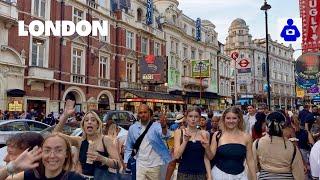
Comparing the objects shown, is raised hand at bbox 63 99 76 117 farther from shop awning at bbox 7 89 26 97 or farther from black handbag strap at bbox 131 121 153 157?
shop awning at bbox 7 89 26 97

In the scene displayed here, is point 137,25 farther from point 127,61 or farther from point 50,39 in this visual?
point 50,39

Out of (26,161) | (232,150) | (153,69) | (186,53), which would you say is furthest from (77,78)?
(26,161)

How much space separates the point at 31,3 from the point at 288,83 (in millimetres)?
75093

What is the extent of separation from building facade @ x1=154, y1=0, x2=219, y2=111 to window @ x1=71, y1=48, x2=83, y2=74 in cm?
1487

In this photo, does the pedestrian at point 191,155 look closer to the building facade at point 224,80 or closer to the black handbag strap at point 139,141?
the black handbag strap at point 139,141

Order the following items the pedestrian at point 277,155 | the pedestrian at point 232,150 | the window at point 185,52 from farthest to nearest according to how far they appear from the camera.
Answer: the window at point 185,52 → the pedestrian at point 232,150 → the pedestrian at point 277,155

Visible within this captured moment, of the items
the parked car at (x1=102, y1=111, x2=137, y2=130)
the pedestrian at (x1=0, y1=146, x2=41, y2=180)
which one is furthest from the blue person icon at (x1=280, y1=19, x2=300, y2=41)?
the pedestrian at (x1=0, y1=146, x2=41, y2=180)

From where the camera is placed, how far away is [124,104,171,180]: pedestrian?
5949 mm

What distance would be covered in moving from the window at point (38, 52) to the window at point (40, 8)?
1.93 m

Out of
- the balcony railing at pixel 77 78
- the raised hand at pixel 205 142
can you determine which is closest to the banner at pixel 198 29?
the balcony railing at pixel 77 78

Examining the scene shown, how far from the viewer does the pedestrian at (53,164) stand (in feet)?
9.41

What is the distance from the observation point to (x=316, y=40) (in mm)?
15266

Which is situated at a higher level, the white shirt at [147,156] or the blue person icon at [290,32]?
the blue person icon at [290,32]

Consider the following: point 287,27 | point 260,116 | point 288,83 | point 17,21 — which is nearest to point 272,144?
point 260,116
